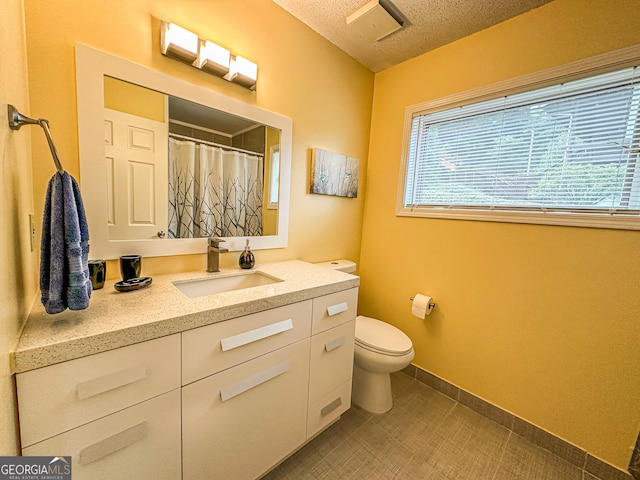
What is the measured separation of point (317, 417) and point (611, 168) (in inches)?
76.7

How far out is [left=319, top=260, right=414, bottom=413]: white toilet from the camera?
1.50 m

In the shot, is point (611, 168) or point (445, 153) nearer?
point (611, 168)

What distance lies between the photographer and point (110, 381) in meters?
0.70

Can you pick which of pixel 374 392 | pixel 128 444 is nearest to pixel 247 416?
pixel 128 444

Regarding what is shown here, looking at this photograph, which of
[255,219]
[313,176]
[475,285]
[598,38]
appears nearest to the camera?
[598,38]

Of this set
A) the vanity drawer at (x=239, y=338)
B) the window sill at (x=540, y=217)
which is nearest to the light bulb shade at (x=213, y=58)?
the vanity drawer at (x=239, y=338)

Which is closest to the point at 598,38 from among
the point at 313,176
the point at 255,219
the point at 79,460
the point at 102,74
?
the point at 313,176

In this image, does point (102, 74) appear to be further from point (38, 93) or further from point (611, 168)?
point (611, 168)

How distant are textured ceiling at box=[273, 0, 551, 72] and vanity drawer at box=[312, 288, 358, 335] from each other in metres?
1.67

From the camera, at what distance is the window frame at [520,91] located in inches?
47.5

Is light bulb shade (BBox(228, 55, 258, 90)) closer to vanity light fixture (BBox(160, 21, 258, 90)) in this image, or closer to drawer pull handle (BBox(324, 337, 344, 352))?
vanity light fixture (BBox(160, 21, 258, 90))

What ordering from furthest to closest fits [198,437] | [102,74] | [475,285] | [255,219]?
[475,285] → [255,219] → [102,74] → [198,437]

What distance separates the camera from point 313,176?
5.89 feet

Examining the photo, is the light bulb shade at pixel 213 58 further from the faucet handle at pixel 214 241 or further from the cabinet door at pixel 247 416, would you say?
the cabinet door at pixel 247 416
